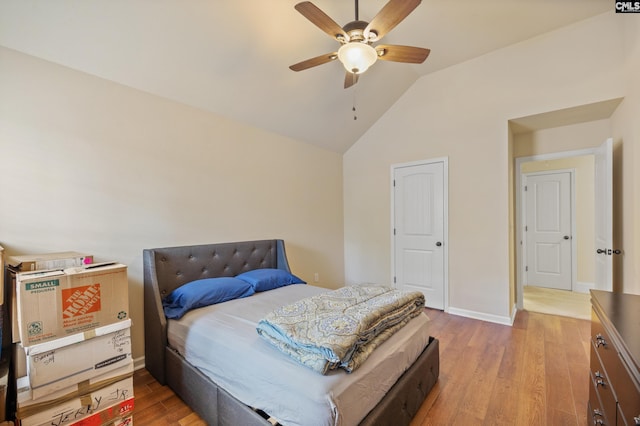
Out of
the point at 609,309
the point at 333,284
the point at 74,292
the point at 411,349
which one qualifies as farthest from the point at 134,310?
the point at 609,309

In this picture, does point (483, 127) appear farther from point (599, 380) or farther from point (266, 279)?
point (266, 279)

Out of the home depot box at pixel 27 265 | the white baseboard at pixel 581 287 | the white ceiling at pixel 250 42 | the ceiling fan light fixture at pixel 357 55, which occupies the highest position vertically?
the white ceiling at pixel 250 42

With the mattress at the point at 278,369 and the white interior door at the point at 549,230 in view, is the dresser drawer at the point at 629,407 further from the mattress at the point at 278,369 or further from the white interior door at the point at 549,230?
the white interior door at the point at 549,230

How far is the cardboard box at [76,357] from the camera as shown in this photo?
1332 mm

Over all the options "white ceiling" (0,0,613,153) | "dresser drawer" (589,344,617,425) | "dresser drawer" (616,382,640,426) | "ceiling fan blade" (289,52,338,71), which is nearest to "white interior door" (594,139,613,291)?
"white ceiling" (0,0,613,153)

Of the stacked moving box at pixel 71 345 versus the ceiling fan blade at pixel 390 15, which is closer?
the stacked moving box at pixel 71 345

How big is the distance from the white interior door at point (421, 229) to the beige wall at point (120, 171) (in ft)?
6.10

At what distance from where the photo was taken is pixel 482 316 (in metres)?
3.45

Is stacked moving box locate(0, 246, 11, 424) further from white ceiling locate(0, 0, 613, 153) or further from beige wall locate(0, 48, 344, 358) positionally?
white ceiling locate(0, 0, 613, 153)

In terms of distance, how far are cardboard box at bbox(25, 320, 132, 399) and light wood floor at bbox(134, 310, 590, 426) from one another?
0.53m

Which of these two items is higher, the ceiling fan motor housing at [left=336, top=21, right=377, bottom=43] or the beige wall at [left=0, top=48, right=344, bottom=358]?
the ceiling fan motor housing at [left=336, top=21, right=377, bottom=43]

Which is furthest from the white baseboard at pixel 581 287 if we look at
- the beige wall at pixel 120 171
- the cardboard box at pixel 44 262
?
the cardboard box at pixel 44 262

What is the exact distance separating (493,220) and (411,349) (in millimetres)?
2378

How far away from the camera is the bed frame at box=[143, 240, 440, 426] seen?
4.88ft
